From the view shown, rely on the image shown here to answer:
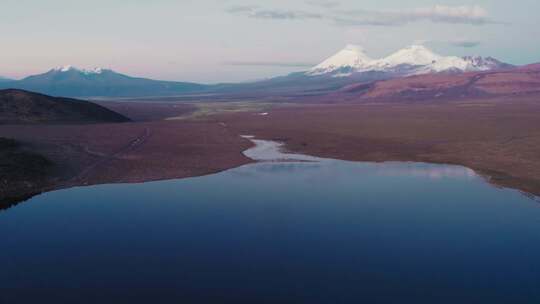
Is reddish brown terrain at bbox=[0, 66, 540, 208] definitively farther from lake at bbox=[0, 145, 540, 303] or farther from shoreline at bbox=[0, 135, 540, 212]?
lake at bbox=[0, 145, 540, 303]

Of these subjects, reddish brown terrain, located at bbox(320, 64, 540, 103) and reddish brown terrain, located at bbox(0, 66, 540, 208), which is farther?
reddish brown terrain, located at bbox(320, 64, 540, 103)

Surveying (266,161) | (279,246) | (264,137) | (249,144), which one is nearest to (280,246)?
(279,246)

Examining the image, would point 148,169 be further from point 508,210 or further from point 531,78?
point 531,78

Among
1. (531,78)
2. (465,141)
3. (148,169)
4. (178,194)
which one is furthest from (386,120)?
(531,78)

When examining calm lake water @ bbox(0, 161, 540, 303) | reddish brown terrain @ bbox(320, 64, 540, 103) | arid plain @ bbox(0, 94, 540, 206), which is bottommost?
calm lake water @ bbox(0, 161, 540, 303)

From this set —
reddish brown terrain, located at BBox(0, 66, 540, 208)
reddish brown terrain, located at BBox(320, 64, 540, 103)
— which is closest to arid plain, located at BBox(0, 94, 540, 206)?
reddish brown terrain, located at BBox(0, 66, 540, 208)

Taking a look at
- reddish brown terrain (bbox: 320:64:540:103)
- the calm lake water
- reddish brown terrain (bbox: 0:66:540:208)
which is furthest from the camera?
reddish brown terrain (bbox: 320:64:540:103)
